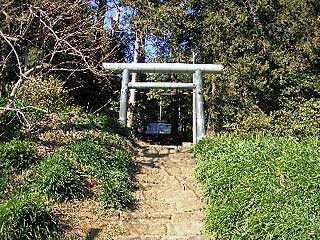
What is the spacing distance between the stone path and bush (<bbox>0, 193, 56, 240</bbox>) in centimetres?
75

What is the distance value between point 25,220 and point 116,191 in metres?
1.54

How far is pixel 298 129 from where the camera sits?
1162cm

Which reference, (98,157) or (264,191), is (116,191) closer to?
(98,157)

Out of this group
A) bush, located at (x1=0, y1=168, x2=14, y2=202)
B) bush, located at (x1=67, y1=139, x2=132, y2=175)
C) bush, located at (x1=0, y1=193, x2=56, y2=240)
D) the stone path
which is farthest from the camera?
bush, located at (x1=67, y1=139, x2=132, y2=175)

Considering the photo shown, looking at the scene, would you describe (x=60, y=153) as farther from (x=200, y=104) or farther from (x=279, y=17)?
(x=279, y=17)

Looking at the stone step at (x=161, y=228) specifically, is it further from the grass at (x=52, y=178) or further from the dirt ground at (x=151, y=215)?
the grass at (x=52, y=178)

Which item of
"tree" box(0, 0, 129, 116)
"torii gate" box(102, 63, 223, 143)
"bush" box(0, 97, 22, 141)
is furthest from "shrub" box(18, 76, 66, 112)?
"torii gate" box(102, 63, 223, 143)

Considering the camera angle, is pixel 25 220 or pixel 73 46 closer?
pixel 25 220

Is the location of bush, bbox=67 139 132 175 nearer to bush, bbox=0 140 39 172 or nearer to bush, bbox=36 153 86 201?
bush, bbox=36 153 86 201

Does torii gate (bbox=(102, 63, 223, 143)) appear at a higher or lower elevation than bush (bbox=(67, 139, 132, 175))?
higher

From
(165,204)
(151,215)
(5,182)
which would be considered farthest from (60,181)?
(165,204)

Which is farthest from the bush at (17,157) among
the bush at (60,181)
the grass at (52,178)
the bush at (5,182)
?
the bush at (60,181)

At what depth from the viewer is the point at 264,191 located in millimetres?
4590

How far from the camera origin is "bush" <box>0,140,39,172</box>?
5863 mm
